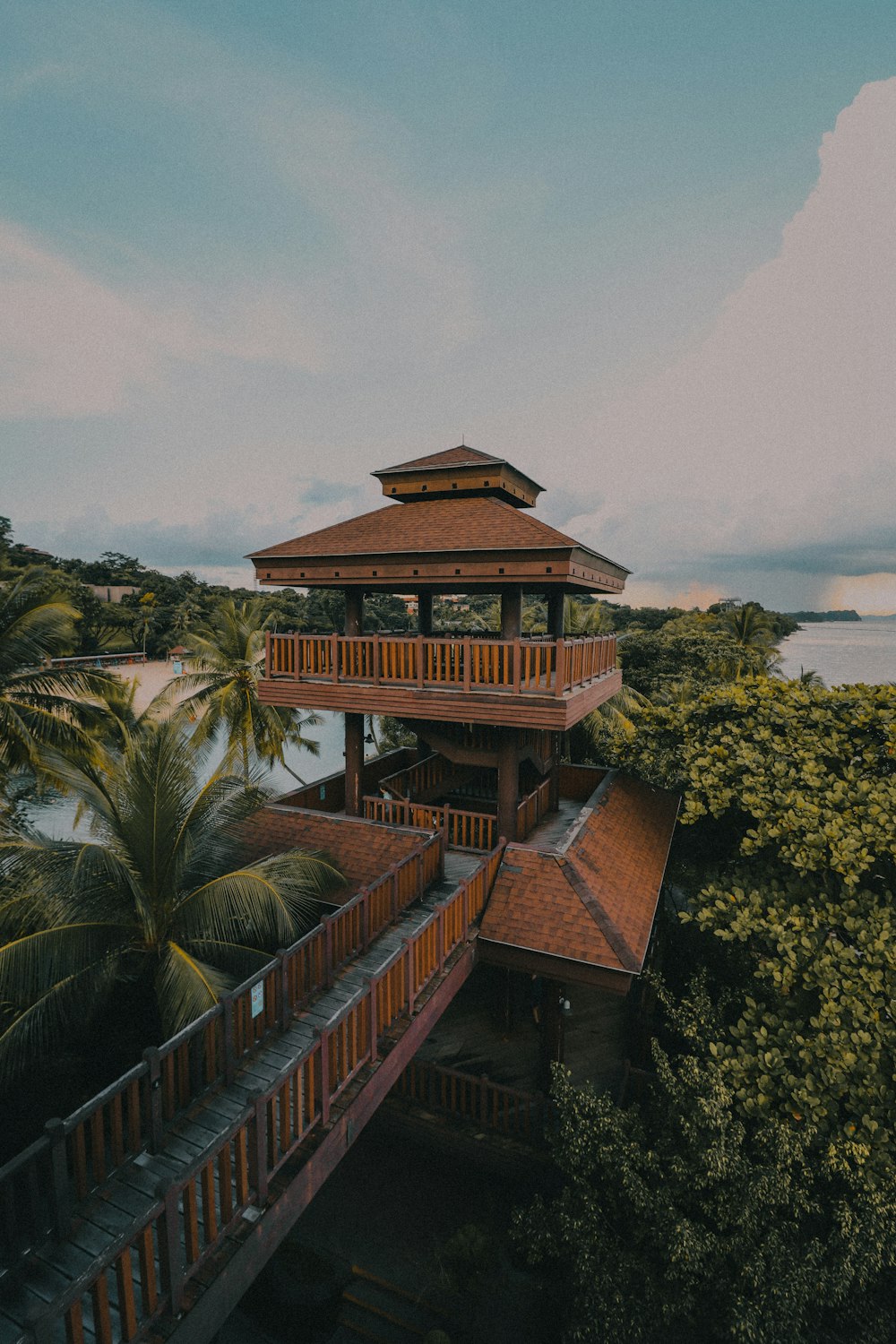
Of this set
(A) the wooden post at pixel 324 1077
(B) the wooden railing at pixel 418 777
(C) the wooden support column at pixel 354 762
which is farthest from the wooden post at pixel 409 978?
(B) the wooden railing at pixel 418 777

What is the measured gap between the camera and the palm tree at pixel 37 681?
12938 mm

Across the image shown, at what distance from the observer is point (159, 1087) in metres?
5.38

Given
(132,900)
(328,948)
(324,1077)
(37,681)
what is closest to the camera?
(324,1077)

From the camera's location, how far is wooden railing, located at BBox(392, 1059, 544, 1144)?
9.66 m

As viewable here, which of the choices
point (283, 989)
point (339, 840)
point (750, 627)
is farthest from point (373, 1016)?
point (750, 627)

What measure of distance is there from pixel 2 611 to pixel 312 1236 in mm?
13186

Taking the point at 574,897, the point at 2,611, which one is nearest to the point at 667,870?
the point at 574,897

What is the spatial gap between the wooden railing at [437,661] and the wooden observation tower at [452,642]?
26 mm

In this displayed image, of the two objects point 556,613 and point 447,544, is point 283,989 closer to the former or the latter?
point 447,544

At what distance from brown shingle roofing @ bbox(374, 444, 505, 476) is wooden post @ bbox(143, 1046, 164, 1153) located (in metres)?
11.0

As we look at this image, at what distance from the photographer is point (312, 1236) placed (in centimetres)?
894

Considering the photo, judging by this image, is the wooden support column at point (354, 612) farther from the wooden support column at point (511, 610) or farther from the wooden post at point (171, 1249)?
the wooden post at point (171, 1249)

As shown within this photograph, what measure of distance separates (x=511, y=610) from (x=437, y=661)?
168 cm

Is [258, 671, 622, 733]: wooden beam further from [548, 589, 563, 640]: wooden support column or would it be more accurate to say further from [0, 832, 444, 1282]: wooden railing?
[0, 832, 444, 1282]: wooden railing
